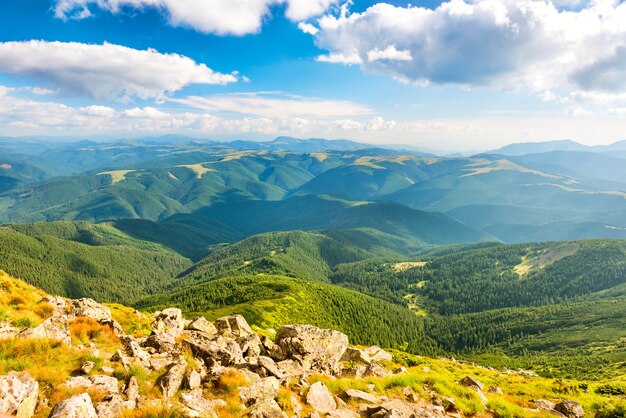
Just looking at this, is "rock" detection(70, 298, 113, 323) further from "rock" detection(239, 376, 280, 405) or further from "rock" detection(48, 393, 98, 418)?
"rock" detection(239, 376, 280, 405)

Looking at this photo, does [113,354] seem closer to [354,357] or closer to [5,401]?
[5,401]

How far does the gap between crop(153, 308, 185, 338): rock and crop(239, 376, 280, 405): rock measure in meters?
16.3

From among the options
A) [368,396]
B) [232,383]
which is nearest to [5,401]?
[232,383]

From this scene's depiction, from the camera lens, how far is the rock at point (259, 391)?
18166 millimetres

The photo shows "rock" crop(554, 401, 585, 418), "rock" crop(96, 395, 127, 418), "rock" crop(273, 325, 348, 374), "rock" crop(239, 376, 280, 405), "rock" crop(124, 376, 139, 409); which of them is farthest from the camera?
"rock" crop(273, 325, 348, 374)

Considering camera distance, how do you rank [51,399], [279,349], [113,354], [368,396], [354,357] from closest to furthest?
[51,399]
[113,354]
[368,396]
[279,349]
[354,357]

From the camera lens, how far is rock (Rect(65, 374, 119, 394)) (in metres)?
15.8

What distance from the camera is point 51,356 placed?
1781 cm

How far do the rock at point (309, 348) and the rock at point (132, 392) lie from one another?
52.5 ft

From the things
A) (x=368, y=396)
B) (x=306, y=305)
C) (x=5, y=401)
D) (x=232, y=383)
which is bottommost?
(x=306, y=305)

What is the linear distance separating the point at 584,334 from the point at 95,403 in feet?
854

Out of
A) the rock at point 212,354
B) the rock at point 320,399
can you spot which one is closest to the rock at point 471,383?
the rock at point 320,399

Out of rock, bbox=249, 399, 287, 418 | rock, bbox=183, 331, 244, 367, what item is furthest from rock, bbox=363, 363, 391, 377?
rock, bbox=249, 399, 287, 418

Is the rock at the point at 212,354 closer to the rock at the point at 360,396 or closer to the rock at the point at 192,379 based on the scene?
the rock at the point at 192,379
